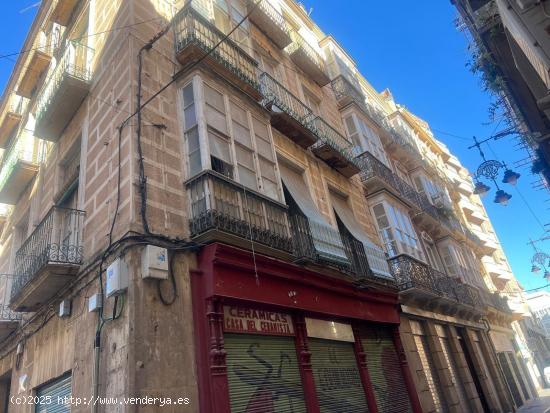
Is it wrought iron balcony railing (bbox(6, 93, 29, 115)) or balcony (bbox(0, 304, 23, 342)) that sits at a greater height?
wrought iron balcony railing (bbox(6, 93, 29, 115))

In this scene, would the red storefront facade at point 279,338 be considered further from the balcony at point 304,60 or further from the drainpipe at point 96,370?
the balcony at point 304,60

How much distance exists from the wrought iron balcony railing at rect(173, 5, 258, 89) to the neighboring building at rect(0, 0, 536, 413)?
6 centimetres

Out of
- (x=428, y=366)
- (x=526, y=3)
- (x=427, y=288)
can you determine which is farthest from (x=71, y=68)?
(x=428, y=366)

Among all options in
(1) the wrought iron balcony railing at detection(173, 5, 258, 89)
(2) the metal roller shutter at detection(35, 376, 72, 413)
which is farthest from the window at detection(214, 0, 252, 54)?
(2) the metal roller shutter at detection(35, 376, 72, 413)

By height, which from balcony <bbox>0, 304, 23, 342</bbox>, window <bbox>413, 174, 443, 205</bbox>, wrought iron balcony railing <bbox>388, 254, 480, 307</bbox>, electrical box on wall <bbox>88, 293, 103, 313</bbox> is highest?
window <bbox>413, 174, 443, 205</bbox>

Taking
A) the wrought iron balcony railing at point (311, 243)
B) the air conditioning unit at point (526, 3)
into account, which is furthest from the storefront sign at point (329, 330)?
the air conditioning unit at point (526, 3)

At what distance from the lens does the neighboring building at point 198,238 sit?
225 inches

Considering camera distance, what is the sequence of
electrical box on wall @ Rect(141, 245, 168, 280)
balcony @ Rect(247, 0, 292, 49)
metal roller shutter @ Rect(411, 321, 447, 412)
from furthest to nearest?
balcony @ Rect(247, 0, 292, 49) → metal roller shutter @ Rect(411, 321, 447, 412) → electrical box on wall @ Rect(141, 245, 168, 280)

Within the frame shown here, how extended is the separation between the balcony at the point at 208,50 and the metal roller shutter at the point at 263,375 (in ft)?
17.4

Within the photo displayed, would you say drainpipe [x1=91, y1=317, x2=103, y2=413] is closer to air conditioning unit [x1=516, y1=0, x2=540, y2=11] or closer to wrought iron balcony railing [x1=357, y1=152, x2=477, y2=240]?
air conditioning unit [x1=516, y1=0, x2=540, y2=11]

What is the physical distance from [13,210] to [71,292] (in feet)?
24.0

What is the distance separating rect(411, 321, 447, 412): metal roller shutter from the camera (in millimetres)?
12156

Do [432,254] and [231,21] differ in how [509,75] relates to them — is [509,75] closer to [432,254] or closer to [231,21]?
[432,254]

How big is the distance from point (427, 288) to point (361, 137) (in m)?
6.11
